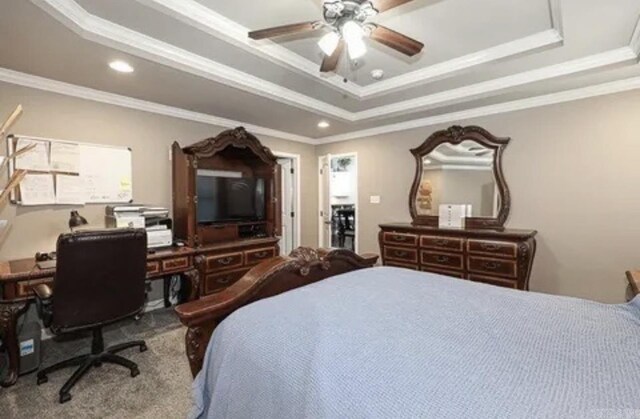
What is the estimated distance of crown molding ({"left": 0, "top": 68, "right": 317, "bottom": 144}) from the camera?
2.79m

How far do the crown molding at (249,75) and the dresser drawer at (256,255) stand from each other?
5.82ft

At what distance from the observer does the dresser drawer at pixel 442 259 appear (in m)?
3.63

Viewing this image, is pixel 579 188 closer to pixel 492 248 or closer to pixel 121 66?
pixel 492 248

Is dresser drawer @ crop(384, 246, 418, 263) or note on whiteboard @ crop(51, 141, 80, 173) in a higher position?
note on whiteboard @ crop(51, 141, 80, 173)

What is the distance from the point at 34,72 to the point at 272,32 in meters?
2.36

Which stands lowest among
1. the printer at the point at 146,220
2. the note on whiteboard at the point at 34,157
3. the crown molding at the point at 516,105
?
the printer at the point at 146,220

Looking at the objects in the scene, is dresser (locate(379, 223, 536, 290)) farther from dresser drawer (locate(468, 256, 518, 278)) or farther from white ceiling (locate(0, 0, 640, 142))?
white ceiling (locate(0, 0, 640, 142))

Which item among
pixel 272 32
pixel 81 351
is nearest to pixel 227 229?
pixel 81 351

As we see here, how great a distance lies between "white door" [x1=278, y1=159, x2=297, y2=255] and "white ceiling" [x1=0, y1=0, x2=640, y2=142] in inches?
59.6

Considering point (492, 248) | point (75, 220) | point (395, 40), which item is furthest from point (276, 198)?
point (395, 40)

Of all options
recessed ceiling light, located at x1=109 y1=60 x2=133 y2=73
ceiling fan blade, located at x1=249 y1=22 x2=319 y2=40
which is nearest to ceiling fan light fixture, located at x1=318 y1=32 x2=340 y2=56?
ceiling fan blade, located at x1=249 y1=22 x2=319 y2=40

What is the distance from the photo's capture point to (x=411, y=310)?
1.33 m

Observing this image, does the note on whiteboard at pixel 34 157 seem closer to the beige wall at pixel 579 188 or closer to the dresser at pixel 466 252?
the dresser at pixel 466 252

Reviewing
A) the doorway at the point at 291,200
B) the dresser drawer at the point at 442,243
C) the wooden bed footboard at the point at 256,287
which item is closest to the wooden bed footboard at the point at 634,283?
the dresser drawer at the point at 442,243
